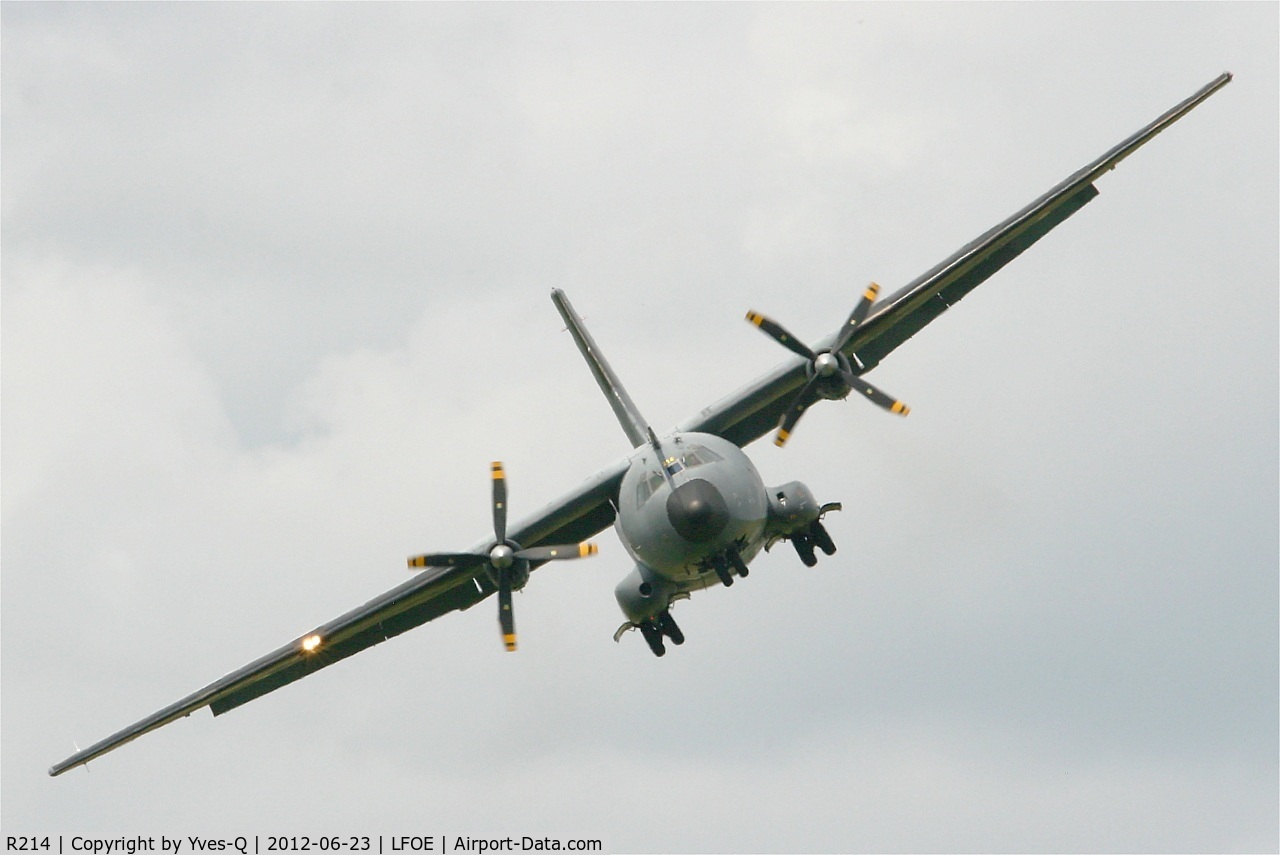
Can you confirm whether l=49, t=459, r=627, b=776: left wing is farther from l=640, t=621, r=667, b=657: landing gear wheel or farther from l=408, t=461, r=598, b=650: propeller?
l=640, t=621, r=667, b=657: landing gear wheel

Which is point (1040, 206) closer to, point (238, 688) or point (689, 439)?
point (689, 439)

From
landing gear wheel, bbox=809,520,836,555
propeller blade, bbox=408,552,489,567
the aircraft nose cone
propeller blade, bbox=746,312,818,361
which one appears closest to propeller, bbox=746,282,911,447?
propeller blade, bbox=746,312,818,361

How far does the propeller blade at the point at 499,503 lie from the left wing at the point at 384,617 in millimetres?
682

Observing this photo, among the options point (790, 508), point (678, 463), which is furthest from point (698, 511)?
point (790, 508)

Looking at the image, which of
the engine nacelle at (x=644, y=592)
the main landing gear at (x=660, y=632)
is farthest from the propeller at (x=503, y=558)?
the main landing gear at (x=660, y=632)

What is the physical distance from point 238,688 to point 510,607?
885cm

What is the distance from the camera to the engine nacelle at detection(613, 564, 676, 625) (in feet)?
143

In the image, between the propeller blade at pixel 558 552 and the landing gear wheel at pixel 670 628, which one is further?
the landing gear wheel at pixel 670 628

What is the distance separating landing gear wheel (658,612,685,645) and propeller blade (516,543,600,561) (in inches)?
112

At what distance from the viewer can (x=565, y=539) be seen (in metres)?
47.1

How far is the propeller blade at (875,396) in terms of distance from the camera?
4319cm

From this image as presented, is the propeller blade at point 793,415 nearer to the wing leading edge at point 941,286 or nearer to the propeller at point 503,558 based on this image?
the wing leading edge at point 941,286

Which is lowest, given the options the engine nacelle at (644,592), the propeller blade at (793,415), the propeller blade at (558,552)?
the engine nacelle at (644,592)

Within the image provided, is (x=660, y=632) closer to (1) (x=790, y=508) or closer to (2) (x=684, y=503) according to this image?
(1) (x=790, y=508)
